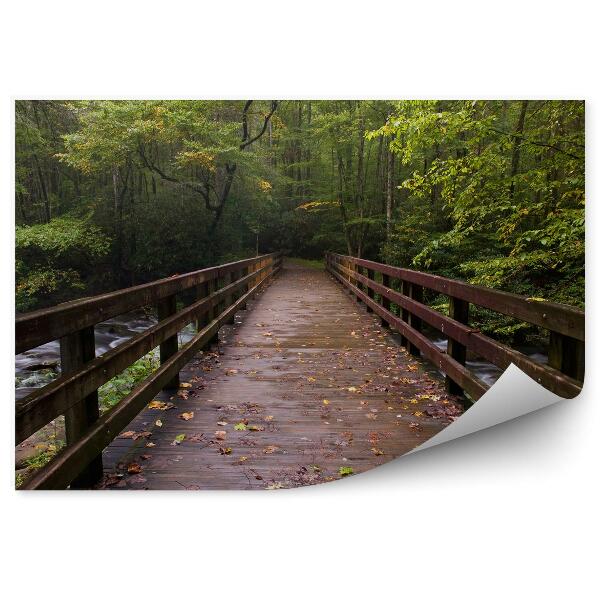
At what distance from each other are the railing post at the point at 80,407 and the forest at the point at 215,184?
84 centimetres

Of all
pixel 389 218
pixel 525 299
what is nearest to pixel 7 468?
pixel 525 299

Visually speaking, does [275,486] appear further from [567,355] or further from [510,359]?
[567,355]

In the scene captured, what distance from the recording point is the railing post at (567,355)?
8.04ft

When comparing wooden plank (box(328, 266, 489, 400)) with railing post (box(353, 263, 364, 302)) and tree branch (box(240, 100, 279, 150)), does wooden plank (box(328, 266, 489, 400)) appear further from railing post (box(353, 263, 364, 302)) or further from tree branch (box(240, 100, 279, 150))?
railing post (box(353, 263, 364, 302))

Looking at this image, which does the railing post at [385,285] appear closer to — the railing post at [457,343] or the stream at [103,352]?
the stream at [103,352]

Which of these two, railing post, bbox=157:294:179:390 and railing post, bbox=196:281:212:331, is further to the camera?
railing post, bbox=196:281:212:331

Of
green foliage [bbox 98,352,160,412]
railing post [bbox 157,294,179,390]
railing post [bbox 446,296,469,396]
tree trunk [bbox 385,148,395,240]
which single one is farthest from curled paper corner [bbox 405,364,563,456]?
tree trunk [bbox 385,148,395,240]

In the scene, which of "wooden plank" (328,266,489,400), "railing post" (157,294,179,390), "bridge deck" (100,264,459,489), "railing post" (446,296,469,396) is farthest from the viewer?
"railing post" (157,294,179,390)

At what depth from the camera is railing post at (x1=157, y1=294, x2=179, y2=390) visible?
11.5ft

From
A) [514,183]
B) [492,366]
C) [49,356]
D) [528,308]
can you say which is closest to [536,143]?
[514,183]

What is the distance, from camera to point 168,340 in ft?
11.6

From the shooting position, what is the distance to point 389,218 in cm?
1083

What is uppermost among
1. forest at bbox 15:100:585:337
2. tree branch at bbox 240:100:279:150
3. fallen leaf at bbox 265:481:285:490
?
tree branch at bbox 240:100:279:150

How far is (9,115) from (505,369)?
349 centimetres
